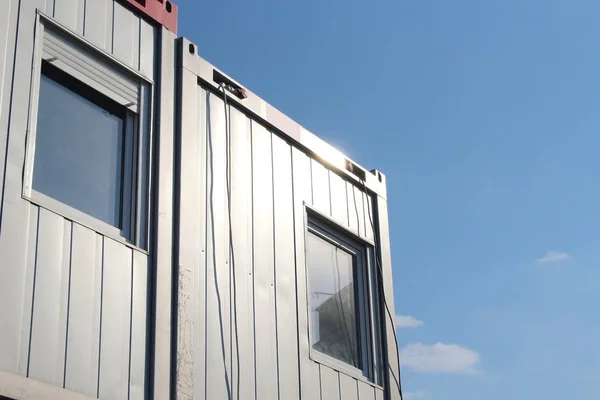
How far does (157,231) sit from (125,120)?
86cm

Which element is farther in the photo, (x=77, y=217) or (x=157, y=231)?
(x=157, y=231)

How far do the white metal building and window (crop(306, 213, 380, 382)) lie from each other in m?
0.02

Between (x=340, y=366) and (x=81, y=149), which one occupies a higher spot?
(x=81, y=149)

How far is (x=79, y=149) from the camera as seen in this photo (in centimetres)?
628

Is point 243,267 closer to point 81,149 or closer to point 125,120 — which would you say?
point 125,120

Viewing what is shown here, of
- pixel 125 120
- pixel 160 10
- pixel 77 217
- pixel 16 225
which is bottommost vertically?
pixel 16 225

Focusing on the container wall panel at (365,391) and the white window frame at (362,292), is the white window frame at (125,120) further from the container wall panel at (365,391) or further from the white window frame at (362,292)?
the container wall panel at (365,391)

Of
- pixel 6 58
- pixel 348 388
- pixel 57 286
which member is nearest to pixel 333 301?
pixel 348 388

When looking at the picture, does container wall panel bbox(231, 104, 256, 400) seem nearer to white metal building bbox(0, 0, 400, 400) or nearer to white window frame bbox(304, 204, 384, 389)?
white metal building bbox(0, 0, 400, 400)

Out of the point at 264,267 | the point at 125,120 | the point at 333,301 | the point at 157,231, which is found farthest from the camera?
the point at 333,301

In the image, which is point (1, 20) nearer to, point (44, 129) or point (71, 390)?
point (44, 129)

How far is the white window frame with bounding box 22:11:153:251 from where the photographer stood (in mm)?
5918

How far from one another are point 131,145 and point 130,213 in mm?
530

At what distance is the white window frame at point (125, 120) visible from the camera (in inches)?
233
